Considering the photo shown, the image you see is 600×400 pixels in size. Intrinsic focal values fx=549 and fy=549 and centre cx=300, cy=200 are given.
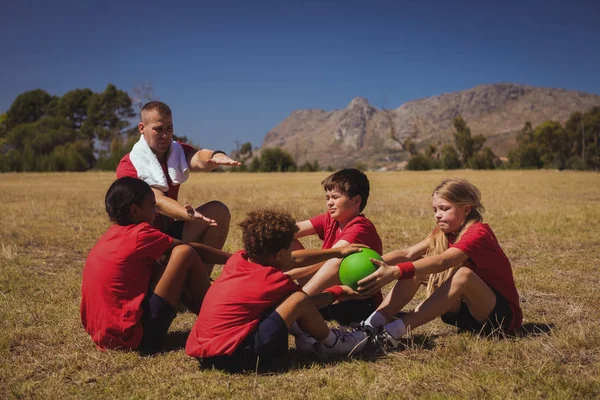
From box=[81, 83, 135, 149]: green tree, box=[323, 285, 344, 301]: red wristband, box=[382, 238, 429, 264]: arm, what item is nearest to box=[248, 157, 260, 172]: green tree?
box=[81, 83, 135, 149]: green tree

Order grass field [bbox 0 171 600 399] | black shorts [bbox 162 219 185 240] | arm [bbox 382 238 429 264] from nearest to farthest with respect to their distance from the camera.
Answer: grass field [bbox 0 171 600 399] → arm [bbox 382 238 429 264] → black shorts [bbox 162 219 185 240]

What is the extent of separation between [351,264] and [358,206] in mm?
1032

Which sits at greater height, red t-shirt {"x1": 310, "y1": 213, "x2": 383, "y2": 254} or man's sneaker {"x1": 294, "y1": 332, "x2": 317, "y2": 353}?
red t-shirt {"x1": 310, "y1": 213, "x2": 383, "y2": 254}

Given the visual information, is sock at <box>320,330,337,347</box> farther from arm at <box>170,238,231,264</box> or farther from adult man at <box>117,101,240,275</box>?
adult man at <box>117,101,240,275</box>

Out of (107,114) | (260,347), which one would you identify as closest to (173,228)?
(260,347)

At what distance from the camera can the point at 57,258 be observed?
903cm

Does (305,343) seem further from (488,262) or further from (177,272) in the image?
(488,262)

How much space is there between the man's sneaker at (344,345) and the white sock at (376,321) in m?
0.21

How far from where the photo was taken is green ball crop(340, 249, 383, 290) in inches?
184

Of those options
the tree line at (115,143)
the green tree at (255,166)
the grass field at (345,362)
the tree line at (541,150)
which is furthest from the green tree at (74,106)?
the grass field at (345,362)

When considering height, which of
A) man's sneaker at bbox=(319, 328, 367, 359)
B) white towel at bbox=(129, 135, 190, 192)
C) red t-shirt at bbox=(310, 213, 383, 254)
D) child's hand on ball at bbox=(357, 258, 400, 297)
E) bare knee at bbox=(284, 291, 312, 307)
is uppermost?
white towel at bbox=(129, 135, 190, 192)

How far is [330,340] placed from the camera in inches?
176

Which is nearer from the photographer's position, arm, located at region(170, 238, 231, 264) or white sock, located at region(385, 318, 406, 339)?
white sock, located at region(385, 318, 406, 339)

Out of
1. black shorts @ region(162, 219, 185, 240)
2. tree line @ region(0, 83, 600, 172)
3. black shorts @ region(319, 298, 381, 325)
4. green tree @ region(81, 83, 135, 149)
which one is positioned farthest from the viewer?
green tree @ region(81, 83, 135, 149)
